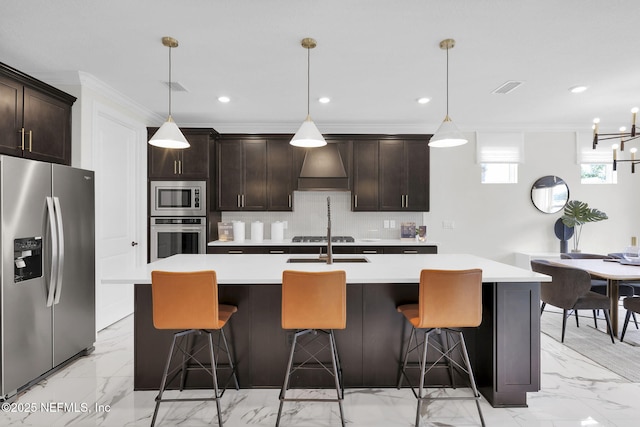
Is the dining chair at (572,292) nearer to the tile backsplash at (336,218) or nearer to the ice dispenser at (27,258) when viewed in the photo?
the tile backsplash at (336,218)

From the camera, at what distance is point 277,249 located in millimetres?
4719

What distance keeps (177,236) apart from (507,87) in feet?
14.2

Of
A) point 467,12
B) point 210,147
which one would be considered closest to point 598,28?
point 467,12

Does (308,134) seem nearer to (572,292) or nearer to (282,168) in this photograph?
(282,168)

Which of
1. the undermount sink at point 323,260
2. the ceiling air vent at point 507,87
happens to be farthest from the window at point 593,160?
the undermount sink at point 323,260

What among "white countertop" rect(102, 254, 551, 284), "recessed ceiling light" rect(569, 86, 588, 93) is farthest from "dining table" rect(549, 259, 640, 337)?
"recessed ceiling light" rect(569, 86, 588, 93)

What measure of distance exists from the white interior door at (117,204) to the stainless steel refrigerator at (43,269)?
1.82ft

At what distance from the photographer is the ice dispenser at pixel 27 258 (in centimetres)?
242

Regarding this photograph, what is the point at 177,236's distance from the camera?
4637 millimetres

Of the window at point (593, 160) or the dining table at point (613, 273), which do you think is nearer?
the dining table at point (613, 273)

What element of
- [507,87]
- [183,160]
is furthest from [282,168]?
[507,87]

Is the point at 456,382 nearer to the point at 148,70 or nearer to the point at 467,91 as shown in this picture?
the point at 467,91

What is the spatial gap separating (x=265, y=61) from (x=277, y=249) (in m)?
2.47

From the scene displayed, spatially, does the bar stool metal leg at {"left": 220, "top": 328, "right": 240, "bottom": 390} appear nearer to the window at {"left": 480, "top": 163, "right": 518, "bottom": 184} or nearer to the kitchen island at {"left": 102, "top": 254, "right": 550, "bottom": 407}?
the kitchen island at {"left": 102, "top": 254, "right": 550, "bottom": 407}
